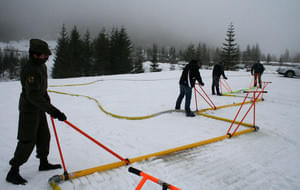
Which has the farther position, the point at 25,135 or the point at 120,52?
the point at 120,52

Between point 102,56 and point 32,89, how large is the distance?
40011 millimetres

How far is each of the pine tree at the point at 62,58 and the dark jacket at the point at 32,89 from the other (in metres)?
38.4

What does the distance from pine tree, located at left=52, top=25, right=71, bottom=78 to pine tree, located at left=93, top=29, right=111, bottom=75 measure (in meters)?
5.82

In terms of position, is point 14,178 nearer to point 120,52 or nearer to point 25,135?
point 25,135

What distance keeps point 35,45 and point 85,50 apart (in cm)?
4148

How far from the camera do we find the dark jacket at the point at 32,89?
2309mm

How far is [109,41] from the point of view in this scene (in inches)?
1662

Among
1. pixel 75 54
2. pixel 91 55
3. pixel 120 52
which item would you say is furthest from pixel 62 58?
pixel 120 52

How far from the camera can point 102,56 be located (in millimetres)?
40344

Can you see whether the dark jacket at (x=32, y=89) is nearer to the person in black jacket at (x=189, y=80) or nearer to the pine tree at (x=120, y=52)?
the person in black jacket at (x=189, y=80)

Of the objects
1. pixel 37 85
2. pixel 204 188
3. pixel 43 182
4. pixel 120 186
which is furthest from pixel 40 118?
pixel 204 188

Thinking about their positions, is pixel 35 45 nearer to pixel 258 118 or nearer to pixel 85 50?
pixel 258 118

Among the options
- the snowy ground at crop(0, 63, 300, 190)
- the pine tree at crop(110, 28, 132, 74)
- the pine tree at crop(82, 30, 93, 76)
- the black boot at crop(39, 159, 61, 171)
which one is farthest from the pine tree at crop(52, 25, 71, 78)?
the black boot at crop(39, 159, 61, 171)

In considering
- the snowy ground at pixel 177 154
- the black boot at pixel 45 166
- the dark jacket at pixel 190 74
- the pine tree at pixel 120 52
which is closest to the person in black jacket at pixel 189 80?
the dark jacket at pixel 190 74
